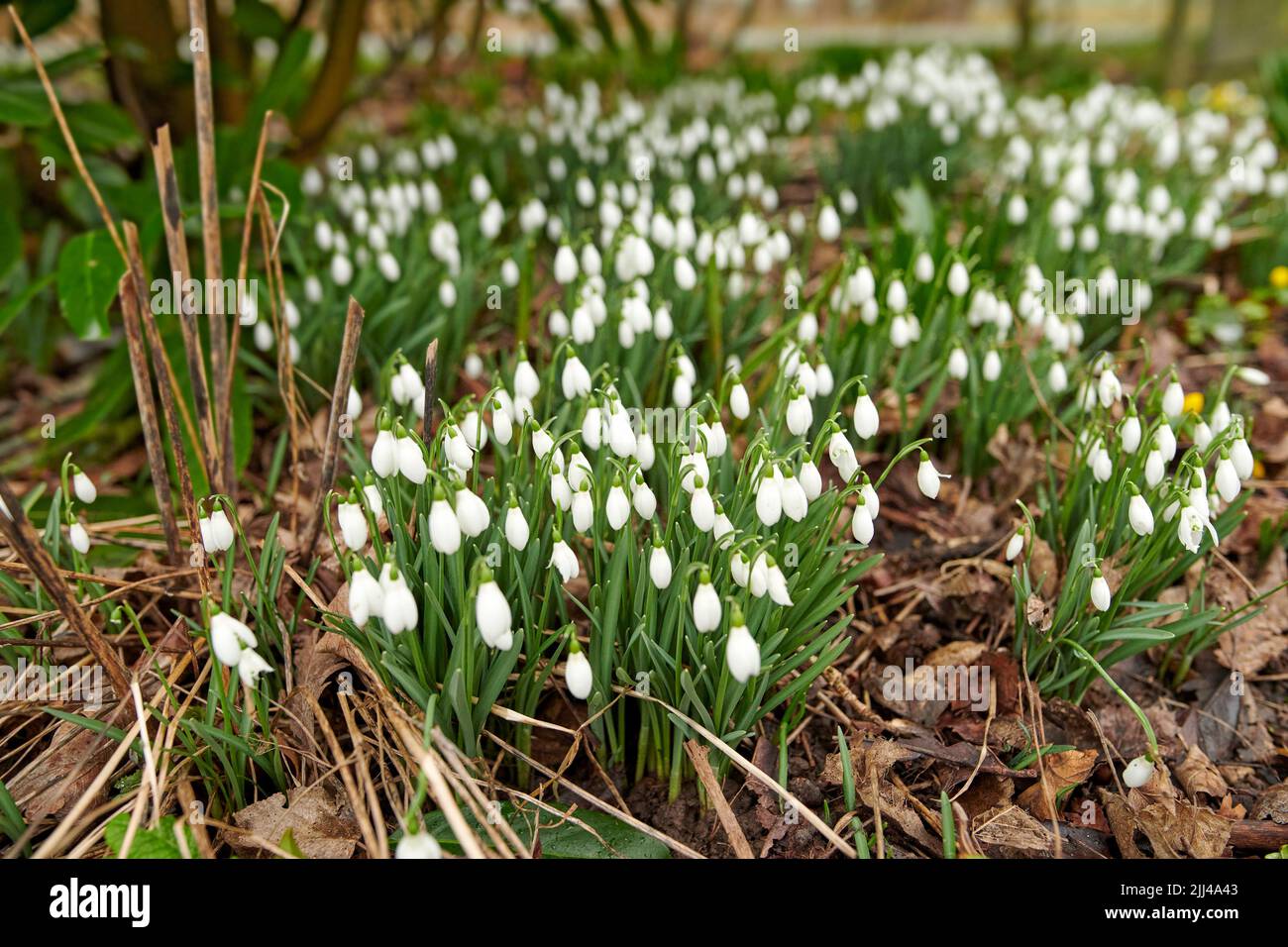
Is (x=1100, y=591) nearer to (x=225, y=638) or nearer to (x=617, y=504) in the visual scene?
(x=617, y=504)

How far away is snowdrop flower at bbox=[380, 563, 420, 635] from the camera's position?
163cm

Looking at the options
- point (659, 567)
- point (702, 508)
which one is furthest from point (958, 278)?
point (659, 567)

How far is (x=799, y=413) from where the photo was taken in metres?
2.18

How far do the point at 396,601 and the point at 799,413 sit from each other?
966 mm

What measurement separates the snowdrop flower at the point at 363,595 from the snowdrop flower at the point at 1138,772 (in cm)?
147

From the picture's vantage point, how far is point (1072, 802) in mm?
2166

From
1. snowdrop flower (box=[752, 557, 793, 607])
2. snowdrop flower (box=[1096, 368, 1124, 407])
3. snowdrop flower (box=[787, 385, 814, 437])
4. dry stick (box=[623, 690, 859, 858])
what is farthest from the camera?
snowdrop flower (box=[1096, 368, 1124, 407])

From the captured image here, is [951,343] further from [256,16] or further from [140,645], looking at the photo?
[256,16]

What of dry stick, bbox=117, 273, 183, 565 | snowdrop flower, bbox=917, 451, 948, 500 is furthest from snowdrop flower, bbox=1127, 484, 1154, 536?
dry stick, bbox=117, 273, 183, 565

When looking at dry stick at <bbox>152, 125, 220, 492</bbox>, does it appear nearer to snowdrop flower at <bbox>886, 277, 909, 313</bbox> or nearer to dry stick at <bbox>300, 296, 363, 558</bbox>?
dry stick at <bbox>300, 296, 363, 558</bbox>

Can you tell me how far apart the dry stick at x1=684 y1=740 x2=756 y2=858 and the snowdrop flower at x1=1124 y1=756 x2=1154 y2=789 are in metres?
0.76
